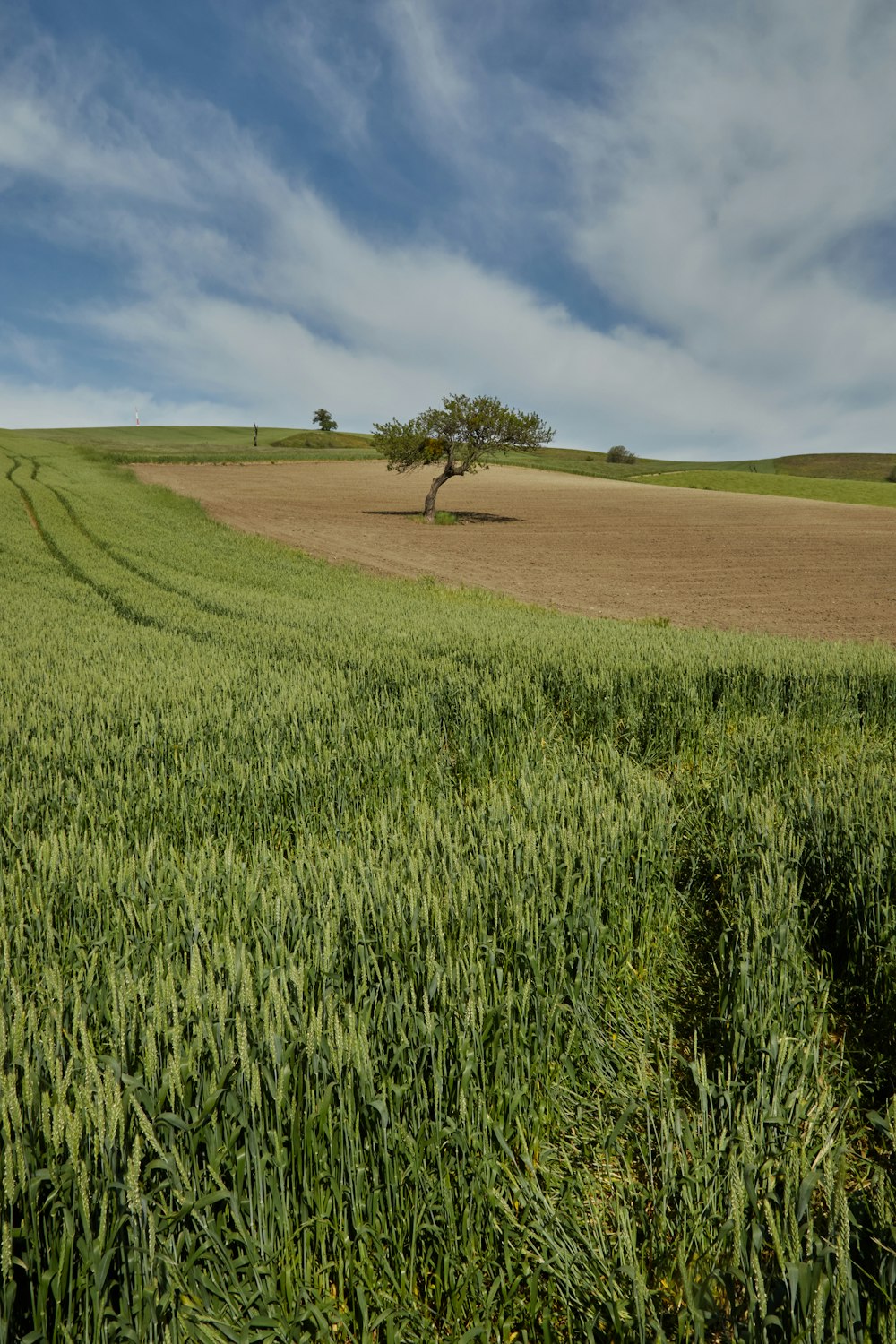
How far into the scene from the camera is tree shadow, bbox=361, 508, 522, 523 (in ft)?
132

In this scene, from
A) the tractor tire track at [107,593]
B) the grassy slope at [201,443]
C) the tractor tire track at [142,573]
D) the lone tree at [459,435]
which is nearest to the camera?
the tractor tire track at [107,593]

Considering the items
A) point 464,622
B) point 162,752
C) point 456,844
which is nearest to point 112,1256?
point 456,844

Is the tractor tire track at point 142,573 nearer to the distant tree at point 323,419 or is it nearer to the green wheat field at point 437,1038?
the green wheat field at point 437,1038

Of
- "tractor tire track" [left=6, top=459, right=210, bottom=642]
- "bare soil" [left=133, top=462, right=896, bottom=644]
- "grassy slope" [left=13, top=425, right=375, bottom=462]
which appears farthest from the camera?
"grassy slope" [left=13, top=425, right=375, bottom=462]

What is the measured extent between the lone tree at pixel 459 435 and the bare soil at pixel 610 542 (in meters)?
3.47

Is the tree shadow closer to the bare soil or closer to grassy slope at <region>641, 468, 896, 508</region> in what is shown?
the bare soil

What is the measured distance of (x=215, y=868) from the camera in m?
3.14

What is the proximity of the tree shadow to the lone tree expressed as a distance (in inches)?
164

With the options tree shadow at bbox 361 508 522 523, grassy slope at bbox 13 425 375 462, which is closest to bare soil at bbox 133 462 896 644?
tree shadow at bbox 361 508 522 523

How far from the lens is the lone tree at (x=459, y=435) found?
3484 centimetres

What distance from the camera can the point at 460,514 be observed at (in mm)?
41781

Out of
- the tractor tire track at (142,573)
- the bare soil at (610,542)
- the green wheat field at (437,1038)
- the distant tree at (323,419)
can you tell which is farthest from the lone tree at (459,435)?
the distant tree at (323,419)

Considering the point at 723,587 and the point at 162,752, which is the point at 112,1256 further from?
the point at 723,587

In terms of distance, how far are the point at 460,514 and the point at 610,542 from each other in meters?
11.9
